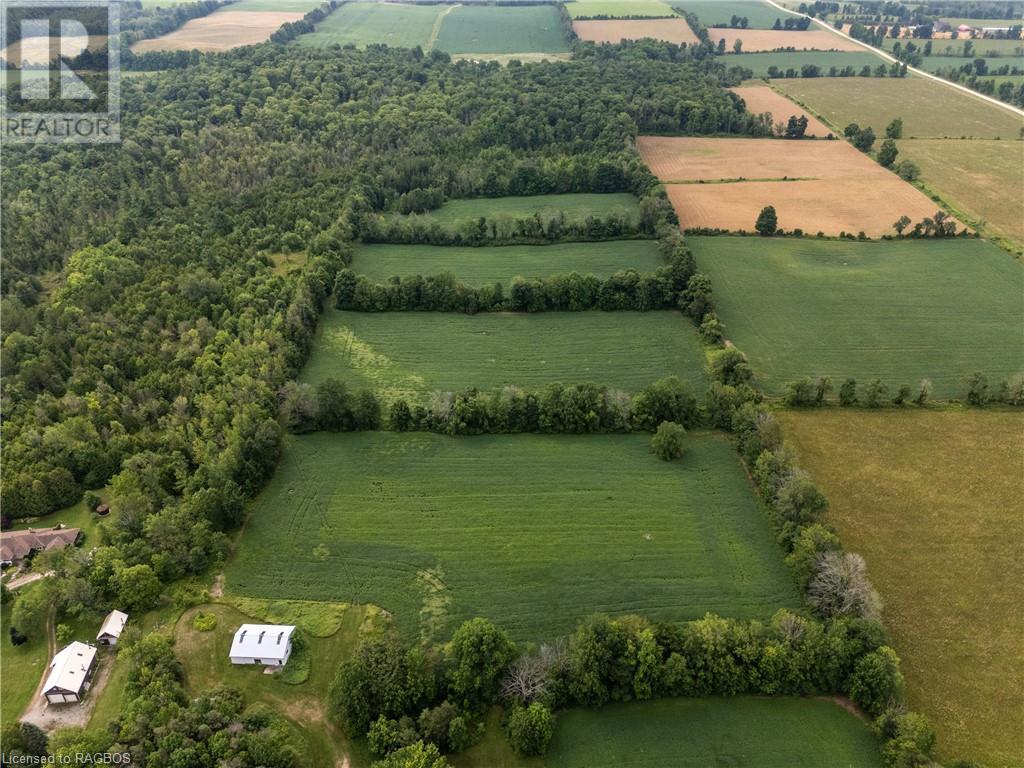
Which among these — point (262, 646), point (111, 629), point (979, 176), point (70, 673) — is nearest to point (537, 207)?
point (262, 646)

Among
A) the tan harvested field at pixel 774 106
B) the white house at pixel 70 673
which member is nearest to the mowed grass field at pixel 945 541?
the white house at pixel 70 673

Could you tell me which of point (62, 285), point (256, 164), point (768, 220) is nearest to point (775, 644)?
point (768, 220)

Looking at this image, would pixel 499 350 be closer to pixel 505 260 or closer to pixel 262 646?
pixel 505 260

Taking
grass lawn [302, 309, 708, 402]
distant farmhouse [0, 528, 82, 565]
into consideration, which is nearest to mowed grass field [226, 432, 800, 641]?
grass lawn [302, 309, 708, 402]

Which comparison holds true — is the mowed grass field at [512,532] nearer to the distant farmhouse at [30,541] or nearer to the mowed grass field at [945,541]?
the mowed grass field at [945,541]

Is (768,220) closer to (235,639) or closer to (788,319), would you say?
(788,319)
